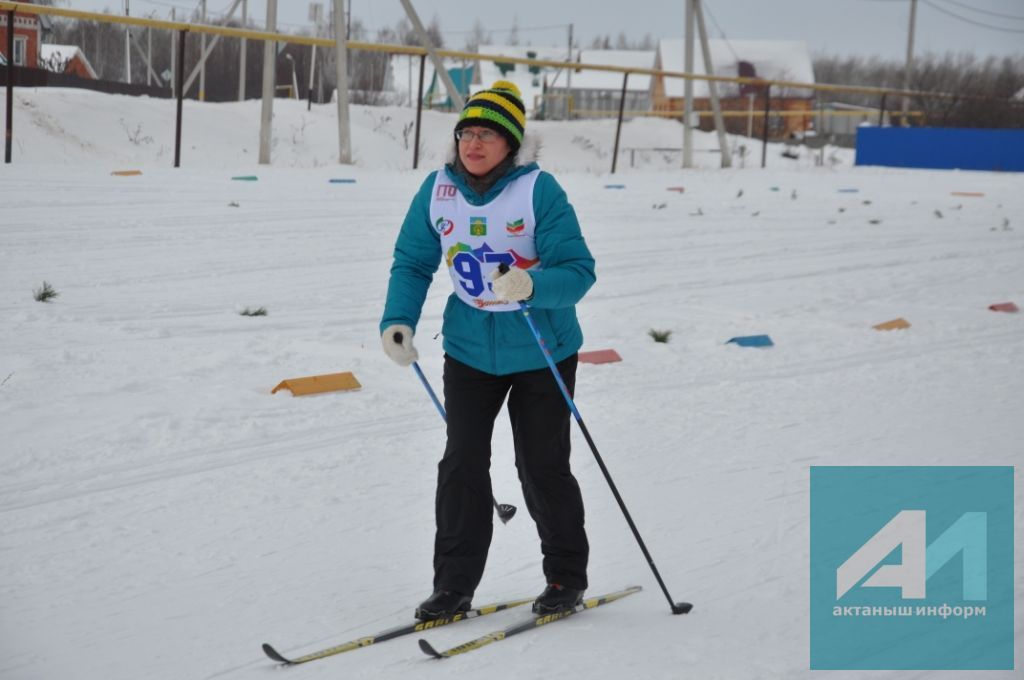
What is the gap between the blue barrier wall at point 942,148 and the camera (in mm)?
24891

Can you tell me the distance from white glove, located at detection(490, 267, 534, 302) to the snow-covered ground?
Answer: 36.3 inches

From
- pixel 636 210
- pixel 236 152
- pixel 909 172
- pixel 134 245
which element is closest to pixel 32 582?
pixel 134 245

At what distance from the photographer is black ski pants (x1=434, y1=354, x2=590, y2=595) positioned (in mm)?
3377

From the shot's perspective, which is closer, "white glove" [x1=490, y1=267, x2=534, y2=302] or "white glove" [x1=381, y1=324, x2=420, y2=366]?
"white glove" [x1=490, y1=267, x2=534, y2=302]

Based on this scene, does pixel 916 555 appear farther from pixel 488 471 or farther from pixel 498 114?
pixel 498 114

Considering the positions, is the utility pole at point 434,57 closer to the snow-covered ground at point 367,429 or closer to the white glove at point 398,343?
the snow-covered ground at point 367,429

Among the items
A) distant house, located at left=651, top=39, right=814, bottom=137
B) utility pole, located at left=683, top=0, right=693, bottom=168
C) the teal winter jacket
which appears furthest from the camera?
distant house, located at left=651, top=39, right=814, bottom=137

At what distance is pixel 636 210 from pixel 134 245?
6432 mm

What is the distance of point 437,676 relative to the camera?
2.95 m

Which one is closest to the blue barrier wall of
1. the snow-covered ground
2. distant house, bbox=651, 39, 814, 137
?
the snow-covered ground

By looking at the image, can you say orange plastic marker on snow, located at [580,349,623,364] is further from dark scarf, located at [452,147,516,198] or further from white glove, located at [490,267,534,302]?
white glove, located at [490,267,534,302]

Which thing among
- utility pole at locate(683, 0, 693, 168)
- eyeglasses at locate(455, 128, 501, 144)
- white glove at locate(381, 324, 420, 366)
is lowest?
white glove at locate(381, 324, 420, 366)

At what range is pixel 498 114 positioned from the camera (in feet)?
10.8

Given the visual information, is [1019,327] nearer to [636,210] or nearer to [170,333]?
[170,333]
